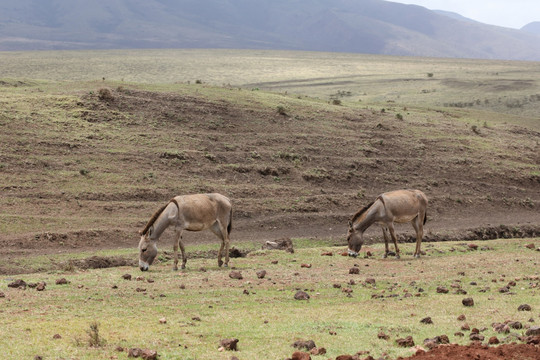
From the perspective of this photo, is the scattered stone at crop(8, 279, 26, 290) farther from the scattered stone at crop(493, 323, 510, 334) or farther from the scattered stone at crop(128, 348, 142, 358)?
the scattered stone at crop(493, 323, 510, 334)

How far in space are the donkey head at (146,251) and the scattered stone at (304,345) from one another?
9.58 metres

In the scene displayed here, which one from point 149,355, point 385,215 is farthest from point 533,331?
point 385,215

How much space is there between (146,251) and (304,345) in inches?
389

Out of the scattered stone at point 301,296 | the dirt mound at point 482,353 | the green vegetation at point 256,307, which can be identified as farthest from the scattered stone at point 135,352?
the scattered stone at point 301,296

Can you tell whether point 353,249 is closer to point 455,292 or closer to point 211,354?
point 455,292

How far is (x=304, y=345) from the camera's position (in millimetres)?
12430

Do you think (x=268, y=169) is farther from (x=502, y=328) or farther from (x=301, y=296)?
(x=502, y=328)

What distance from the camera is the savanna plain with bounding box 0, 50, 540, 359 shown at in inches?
547

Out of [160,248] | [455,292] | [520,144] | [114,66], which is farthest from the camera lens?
[114,66]

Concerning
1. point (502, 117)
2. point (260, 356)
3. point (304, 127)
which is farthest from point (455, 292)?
point (502, 117)

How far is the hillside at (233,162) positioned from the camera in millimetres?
33312

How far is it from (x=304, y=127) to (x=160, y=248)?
21.7 meters

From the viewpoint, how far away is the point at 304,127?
48.0 meters

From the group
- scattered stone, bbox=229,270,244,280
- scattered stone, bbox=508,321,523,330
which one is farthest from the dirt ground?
scattered stone, bbox=508,321,523,330
